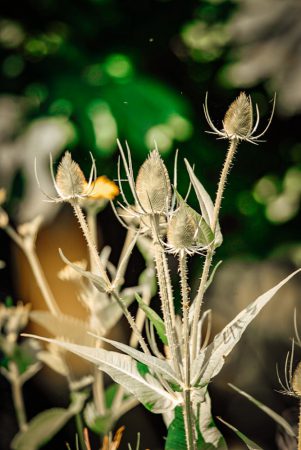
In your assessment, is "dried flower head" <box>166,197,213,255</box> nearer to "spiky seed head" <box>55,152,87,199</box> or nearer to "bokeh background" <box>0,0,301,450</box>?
"spiky seed head" <box>55,152,87,199</box>

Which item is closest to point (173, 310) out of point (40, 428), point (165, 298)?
point (165, 298)

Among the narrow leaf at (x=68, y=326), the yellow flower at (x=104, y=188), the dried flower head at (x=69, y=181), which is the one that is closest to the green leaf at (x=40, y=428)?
the narrow leaf at (x=68, y=326)

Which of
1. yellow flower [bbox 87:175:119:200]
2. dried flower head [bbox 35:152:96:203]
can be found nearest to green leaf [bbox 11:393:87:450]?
yellow flower [bbox 87:175:119:200]

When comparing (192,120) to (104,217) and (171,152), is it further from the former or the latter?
→ (104,217)

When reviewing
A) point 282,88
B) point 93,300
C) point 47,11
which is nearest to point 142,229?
point 93,300

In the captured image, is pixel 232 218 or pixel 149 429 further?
pixel 232 218

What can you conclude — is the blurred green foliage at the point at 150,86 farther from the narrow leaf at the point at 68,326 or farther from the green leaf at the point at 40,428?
the green leaf at the point at 40,428
